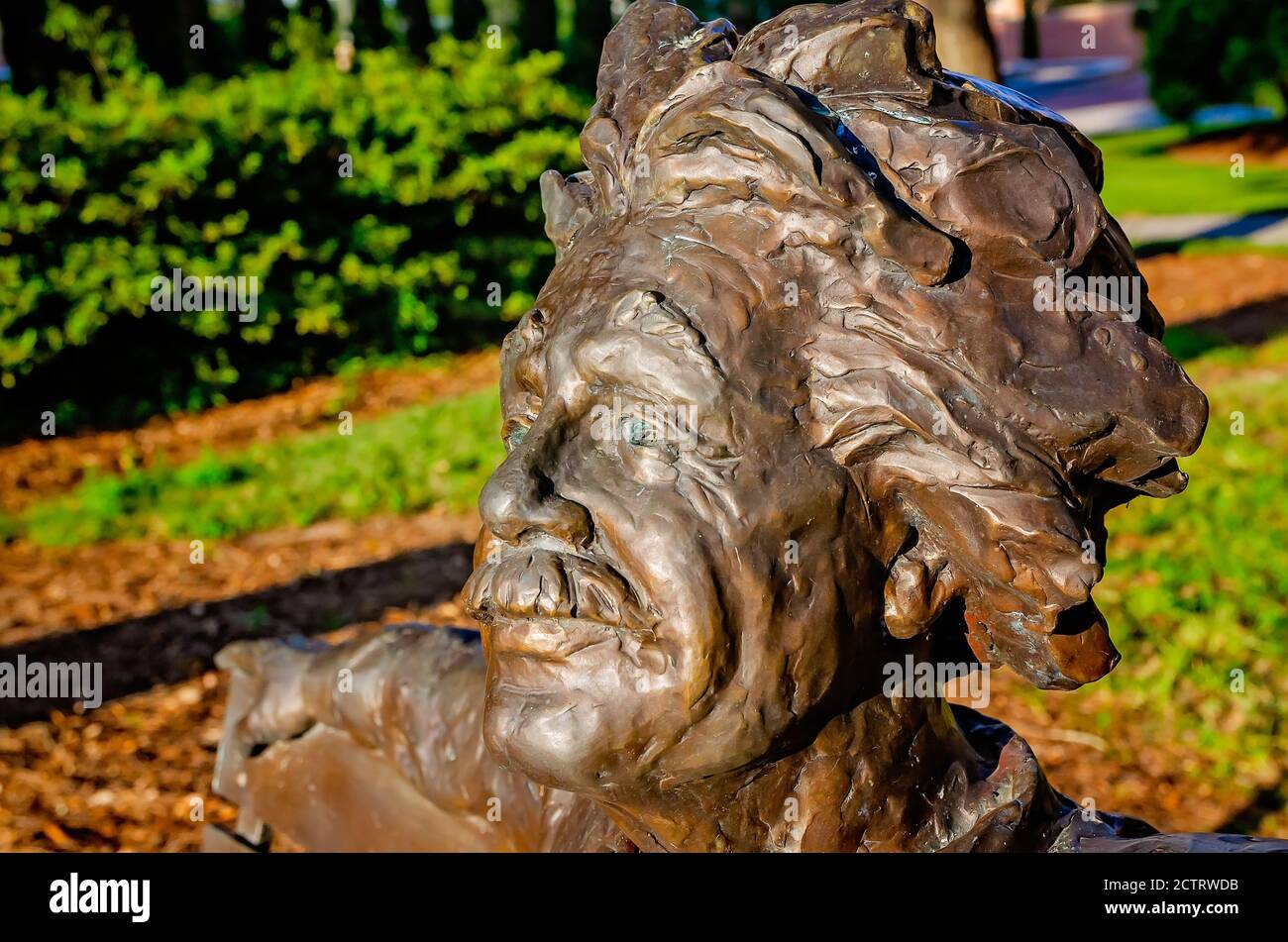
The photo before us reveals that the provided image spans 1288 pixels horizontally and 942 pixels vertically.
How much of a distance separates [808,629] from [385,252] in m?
10.1

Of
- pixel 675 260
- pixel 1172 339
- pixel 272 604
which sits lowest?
pixel 272 604

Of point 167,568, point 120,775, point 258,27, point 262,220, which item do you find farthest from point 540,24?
point 120,775

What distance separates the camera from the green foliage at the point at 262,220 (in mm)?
10023

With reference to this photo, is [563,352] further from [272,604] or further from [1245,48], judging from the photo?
[1245,48]

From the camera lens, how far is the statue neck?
76.7 inches

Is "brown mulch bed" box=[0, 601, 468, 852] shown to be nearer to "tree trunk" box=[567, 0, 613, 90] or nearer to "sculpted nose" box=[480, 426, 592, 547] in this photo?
"sculpted nose" box=[480, 426, 592, 547]

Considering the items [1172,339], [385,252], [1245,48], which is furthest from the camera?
[1245,48]

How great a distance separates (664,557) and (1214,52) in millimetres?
24622

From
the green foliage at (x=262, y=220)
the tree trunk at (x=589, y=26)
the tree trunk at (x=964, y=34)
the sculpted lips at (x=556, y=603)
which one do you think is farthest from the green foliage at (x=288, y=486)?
the tree trunk at (x=589, y=26)

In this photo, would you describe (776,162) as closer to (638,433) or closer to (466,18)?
(638,433)

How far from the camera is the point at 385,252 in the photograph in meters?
11.4

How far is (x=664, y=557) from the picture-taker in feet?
5.64

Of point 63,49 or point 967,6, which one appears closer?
point 967,6
